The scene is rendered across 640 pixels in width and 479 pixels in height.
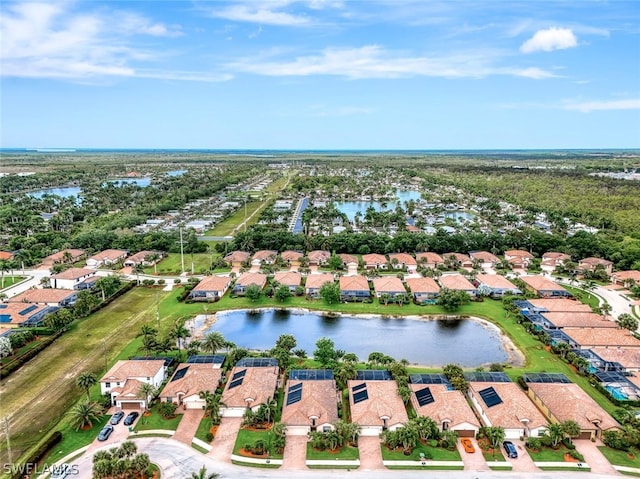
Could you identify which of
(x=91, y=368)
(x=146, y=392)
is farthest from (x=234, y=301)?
(x=146, y=392)

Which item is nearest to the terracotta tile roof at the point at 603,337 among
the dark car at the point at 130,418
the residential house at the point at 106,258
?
the dark car at the point at 130,418

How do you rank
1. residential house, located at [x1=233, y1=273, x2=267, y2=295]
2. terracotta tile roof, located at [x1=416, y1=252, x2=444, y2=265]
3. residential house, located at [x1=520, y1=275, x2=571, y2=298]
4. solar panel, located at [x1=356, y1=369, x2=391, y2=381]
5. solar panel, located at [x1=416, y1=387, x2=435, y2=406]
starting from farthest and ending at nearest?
terracotta tile roof, located at [x1=416, y1=252, x2=444, y2=265] → residential house, located at [x1=233, y1=273, x2=267, y2=295] → residential house, located at [x1=520, y1=275, x2=571, y2=298] → solar panel, located at [x1=356, y1=369, x2=391, y2=381] → solar panel, located at [x1=416, y1=387, x2=435, y2=406]

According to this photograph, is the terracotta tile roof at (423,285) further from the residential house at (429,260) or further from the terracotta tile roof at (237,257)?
the terracotta tile roof at (237,257)

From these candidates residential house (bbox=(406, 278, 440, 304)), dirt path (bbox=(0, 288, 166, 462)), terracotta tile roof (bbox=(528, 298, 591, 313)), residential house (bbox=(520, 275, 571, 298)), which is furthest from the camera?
residential house (bbox=(520, 275, 571, 298))

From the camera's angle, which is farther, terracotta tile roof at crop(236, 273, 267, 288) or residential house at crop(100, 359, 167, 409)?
terracotta tile roof at crop(236, 273, 267, 288)

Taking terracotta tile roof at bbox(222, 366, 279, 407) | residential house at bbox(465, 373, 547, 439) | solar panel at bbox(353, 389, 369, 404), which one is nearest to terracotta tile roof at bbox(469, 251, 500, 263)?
residential house at bbox(465, 373, 547, 439)

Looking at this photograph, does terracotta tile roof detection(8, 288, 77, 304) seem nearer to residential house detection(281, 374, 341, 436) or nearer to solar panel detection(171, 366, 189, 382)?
solar panel detection(171, 366, 189, 382)

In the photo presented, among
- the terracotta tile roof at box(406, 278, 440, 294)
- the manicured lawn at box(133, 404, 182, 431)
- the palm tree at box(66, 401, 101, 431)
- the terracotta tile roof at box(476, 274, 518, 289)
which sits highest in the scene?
the terracotta tile roof at box(476, 274, 518, 289)
